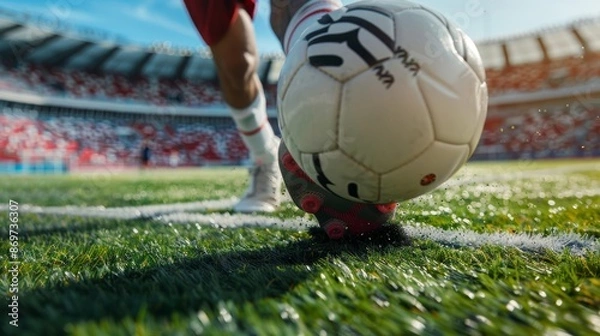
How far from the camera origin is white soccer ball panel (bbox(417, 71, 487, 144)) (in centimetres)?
119

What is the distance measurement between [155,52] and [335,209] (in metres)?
34.7

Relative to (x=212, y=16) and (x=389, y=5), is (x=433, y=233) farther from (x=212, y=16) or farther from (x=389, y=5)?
(x=212, y=16)

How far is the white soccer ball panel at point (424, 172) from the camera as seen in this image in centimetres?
125

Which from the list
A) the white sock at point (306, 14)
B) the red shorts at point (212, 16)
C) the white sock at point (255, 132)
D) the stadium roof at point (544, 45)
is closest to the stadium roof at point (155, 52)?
the stadium roof at point (544, 45)

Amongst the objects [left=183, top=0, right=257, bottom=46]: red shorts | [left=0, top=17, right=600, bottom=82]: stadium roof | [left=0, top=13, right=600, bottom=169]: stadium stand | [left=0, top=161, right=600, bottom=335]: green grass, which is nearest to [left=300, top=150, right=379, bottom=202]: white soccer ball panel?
[left=0, top=161, right=600, bottom=335]: green grass

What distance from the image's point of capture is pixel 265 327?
760mm

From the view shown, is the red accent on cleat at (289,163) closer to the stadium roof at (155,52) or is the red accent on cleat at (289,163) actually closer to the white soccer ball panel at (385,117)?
the white soccer ball panel at (385,117)

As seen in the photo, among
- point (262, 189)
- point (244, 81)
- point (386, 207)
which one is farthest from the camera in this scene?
point (262, 189)

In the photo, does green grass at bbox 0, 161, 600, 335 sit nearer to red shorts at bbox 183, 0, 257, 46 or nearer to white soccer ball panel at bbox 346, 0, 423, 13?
white soccer ball panel at bbox 346, 0, 423, 13

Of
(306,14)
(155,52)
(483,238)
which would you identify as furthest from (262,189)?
(155,52)

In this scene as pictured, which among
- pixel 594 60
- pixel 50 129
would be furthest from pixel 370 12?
pixel 594 60

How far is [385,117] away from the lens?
1.17 metres

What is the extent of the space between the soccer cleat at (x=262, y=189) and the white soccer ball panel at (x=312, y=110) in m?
1.62

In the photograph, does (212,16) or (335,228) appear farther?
(212,16)
